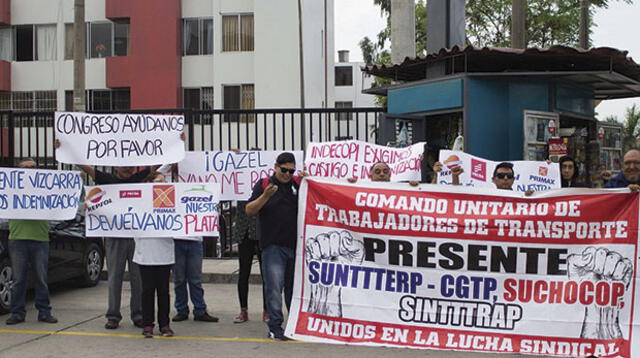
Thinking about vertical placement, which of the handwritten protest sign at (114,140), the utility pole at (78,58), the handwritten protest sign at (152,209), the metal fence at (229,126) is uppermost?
the utility pole at (78,58)

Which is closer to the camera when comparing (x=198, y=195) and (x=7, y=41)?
(x=198, y=195)

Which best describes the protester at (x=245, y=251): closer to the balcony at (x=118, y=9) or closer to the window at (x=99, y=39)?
the balcony at (x=118, y=9)

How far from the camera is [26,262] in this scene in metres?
8.24

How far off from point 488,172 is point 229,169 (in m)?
3.91

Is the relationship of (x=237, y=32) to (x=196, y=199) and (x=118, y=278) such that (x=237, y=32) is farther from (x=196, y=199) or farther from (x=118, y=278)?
(x=118, y=278)

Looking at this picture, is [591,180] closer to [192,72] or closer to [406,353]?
[406,353]

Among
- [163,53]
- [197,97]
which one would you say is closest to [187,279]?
[197,97]

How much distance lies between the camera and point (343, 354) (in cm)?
683

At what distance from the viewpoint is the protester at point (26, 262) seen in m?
8.19

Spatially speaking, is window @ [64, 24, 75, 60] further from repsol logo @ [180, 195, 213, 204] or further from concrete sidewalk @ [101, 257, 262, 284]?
repsol logo @ [180, 195, 213, 204]

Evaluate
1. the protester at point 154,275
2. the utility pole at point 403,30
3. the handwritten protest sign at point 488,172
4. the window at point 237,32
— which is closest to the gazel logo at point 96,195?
the protester at point 154,275

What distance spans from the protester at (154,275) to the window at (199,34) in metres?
22.9

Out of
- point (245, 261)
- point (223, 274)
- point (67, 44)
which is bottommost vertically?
point (223, 274)

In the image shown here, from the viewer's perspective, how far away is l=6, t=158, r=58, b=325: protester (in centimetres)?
819
